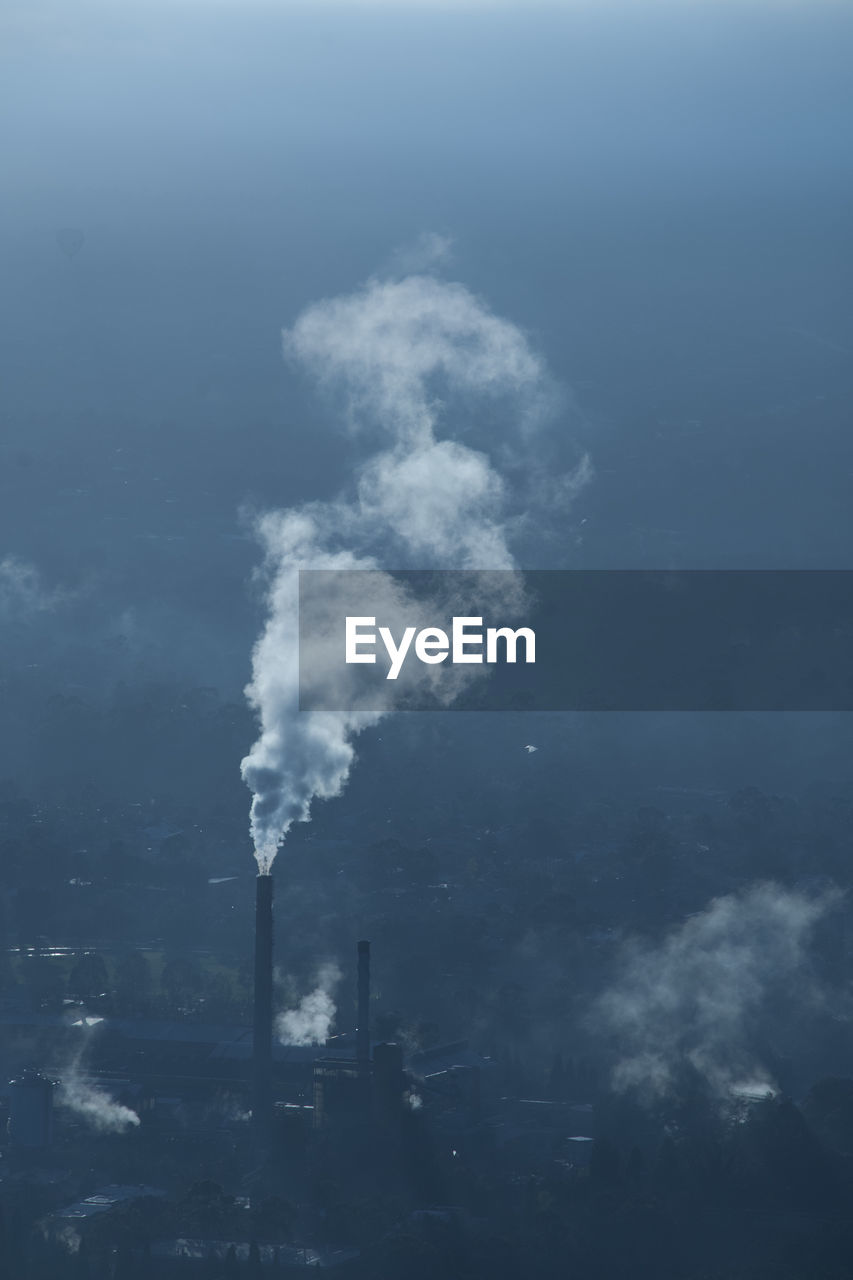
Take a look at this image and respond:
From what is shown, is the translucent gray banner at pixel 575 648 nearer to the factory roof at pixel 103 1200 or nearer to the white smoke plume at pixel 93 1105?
the white smoke plume at pixel 93 1105

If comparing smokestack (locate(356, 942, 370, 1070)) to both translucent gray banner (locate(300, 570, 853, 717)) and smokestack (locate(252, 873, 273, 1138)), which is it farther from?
translucent gray banner (locate(300, 570, 853, 717))

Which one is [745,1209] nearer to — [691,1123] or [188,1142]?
[691,1123]

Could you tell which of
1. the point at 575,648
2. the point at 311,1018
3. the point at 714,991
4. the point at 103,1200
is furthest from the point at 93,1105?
the point at 575,648

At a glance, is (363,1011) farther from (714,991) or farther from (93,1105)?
(714,991)

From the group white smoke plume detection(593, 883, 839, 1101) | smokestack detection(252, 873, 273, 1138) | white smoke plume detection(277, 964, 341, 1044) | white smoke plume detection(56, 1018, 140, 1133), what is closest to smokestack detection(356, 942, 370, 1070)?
smokestack detection(252, 873, 273, 1138)

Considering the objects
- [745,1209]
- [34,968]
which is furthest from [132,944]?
[745,1209]

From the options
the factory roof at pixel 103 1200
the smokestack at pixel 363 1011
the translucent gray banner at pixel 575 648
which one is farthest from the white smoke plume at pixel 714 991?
the translucent gray banner at pixel 575 648
